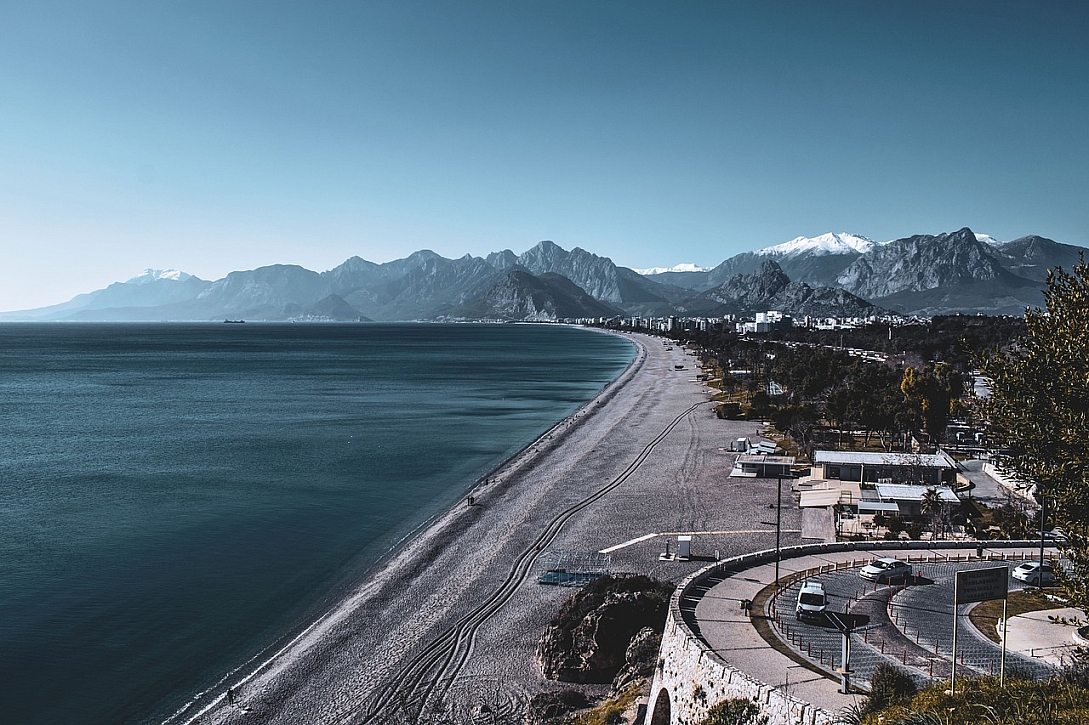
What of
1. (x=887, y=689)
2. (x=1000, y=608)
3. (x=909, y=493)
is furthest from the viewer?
(x=909, y=493)

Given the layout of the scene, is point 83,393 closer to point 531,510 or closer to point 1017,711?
point 531,510

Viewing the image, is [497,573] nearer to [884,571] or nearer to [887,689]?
[884,571]

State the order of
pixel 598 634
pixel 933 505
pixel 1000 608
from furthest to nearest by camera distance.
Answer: pixel 933 505, pixel 598 634, pixel 1000 608

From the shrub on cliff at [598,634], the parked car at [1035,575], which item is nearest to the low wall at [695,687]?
the shrub on cliff at [598,634]

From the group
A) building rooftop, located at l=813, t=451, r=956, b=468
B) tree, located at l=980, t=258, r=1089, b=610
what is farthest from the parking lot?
building rooftop, located at l=813, t=451, r=956, b=468

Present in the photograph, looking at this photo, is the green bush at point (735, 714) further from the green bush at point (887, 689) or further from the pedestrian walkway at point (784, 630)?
the green bush at point (887, 689)

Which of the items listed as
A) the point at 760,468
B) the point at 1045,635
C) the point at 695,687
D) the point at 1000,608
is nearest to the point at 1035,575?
the point at 1000,608

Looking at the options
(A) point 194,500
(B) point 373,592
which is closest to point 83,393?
(A) point 194,500
